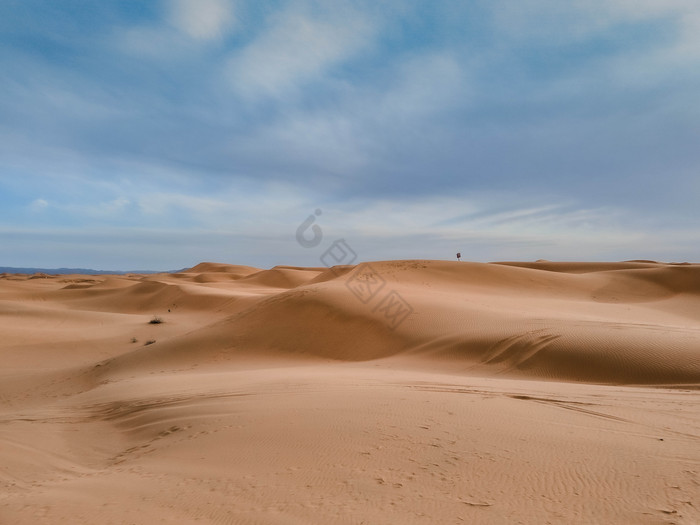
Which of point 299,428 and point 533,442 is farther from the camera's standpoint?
point 299,428

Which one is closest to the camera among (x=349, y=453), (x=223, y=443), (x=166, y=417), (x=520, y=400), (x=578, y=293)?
(x=349, y=453)

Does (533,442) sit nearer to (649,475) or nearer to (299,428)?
(649,475)

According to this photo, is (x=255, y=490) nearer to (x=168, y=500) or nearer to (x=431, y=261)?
(x=168, y=500)

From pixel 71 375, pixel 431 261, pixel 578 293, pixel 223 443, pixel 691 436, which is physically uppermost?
pixel 431 261

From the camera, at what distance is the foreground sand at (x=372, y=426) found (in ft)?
9.26

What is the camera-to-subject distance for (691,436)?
386 cm

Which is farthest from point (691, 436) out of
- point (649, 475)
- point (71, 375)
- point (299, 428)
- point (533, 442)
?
point (71, 375)

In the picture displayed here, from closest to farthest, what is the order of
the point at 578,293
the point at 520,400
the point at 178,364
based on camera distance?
the point at 520,400 → the point at 178,364 → the point at 578,293

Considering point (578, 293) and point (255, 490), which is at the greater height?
point (578, 293)

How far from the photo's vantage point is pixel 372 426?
421 centimetres

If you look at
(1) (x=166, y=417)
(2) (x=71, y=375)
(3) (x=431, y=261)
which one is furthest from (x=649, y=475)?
(3) (x=431, y=261)

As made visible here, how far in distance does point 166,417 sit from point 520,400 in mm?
4468

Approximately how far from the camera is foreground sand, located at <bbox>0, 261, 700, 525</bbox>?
2.82 metres

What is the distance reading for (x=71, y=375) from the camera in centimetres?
1093
